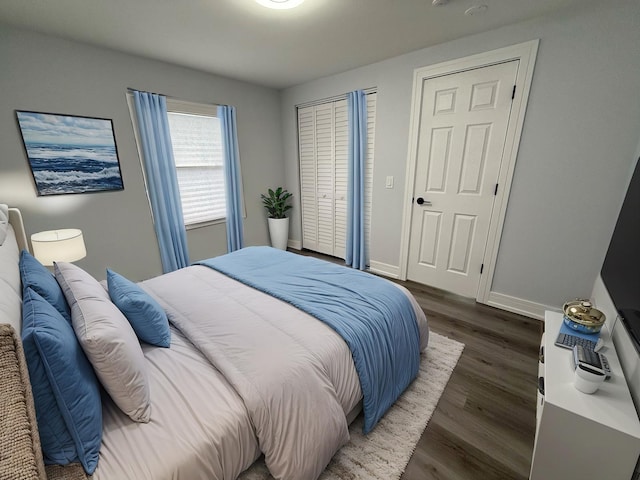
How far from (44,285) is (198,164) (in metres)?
2.58

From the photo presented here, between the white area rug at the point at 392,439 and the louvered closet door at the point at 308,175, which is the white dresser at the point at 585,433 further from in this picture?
the louvered closet door at the point at 308,175

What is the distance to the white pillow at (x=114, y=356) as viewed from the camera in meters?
0.90

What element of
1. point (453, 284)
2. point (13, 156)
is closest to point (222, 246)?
point (13, 156)

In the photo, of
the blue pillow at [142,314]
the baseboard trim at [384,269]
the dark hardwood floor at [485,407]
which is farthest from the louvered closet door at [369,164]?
the blue pillow at [142,314]

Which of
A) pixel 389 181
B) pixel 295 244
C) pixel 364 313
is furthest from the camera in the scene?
pixel 295 244

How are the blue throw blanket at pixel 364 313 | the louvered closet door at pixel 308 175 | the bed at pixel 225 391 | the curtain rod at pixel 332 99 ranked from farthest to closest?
the louvered closet door at pixel 308 175 → the curtain rod at pixel 332 99 → the blue throw blanket at pixel 364 313 → the bed at pixel 225 391

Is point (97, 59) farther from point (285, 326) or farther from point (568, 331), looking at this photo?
point (568, 331)

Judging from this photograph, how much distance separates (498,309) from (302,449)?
2.39m

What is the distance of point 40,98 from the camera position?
222 centimetres

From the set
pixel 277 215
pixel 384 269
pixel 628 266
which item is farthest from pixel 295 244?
pixel 628 266

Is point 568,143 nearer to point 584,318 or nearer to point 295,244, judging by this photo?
point 584,318

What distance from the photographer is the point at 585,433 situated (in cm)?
100

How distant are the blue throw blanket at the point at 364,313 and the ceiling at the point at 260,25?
1.87 m

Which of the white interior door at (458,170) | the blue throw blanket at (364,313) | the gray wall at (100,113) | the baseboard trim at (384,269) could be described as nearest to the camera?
the blue throw blanket at (364,313)
